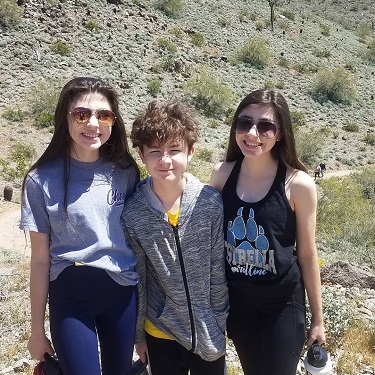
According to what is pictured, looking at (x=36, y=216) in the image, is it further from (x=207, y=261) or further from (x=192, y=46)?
(x=192, y=46)

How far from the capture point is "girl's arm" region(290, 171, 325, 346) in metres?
2.26

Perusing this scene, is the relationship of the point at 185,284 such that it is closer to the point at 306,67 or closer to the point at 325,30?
the point at 306,67

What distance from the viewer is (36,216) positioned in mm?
2230

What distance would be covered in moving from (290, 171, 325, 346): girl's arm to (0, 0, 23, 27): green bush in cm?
3039

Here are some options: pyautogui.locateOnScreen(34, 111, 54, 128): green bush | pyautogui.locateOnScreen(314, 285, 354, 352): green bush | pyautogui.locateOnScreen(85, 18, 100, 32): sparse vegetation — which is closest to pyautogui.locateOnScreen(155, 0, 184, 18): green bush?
→ pyautogui.locateOnScreen(85, 18, 100, 32): sparse vegetation

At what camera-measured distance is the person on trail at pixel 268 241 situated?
2287 millimetres

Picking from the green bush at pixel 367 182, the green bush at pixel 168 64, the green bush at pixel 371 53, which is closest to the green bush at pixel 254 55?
the green bush at pixel 168 64

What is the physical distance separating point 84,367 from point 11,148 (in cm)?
1625

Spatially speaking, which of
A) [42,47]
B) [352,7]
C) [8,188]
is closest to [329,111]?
[42,47]

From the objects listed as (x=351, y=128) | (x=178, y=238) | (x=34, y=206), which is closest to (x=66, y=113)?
(x=34, y=206)

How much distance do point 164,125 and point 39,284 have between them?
3.29ft

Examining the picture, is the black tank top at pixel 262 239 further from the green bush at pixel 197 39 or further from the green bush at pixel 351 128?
the green bush at pixel 197 39

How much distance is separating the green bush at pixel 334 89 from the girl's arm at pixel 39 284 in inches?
1339

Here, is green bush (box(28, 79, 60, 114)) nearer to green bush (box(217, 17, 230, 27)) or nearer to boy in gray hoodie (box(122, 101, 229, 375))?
boy in gray hoodie (box(122, 101, 229, 375))
